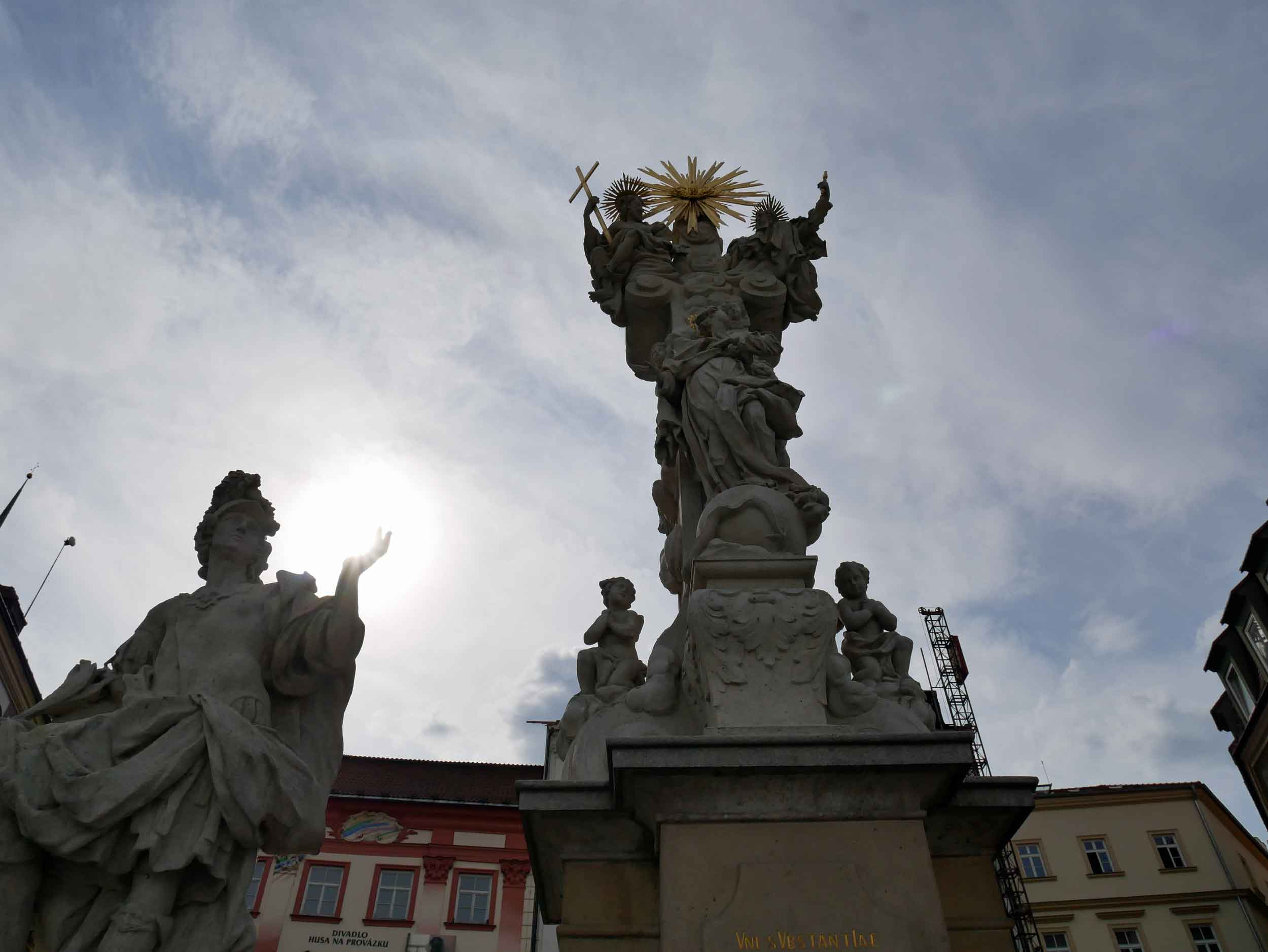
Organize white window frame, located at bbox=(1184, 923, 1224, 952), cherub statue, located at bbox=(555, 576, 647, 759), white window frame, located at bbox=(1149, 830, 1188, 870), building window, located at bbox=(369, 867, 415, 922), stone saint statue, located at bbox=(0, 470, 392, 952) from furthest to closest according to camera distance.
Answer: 1. white window frame, located at bbox=(1149, 830, 1188, 870)
2. white window frame, located at bbox=(1184, 923, 1224, 952)
3. building window, located at bbox=(369, 867, 415, 922)
4. cherub statue, located at bbox=(555, 576, 647, 759)
5. stone saint statue, located at bbox=(0, 470, 392, 952)

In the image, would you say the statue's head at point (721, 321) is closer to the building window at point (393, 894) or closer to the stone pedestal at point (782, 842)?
the stone pedestal at point (782, 842)

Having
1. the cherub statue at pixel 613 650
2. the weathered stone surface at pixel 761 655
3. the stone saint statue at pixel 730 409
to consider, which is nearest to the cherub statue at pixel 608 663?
the cherub statue at pixel 613 650

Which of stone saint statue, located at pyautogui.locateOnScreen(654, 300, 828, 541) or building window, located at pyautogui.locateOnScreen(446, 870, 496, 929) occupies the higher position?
building window, located at pyautogui.locateOnScreen(446, 870, 496, 929)

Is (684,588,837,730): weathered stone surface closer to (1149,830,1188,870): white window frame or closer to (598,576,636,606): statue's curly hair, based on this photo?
(598,576,636,606): statue's curly hair

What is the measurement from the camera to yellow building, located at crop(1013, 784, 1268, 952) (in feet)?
93.6

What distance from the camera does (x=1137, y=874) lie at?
29344 mm

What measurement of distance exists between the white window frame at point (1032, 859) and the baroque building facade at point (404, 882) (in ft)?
50.1

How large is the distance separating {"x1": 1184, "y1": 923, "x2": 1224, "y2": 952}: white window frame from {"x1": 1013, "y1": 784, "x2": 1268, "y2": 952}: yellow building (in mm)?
28

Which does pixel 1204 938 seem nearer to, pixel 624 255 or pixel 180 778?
pixel 624 255

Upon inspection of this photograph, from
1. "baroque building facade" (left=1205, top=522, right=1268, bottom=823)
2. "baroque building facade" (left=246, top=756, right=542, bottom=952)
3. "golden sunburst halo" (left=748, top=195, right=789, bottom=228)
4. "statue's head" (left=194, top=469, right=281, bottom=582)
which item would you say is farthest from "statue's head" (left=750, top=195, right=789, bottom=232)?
"baroque building facade" (left=1205, top=522, right=1268, bottom=823)

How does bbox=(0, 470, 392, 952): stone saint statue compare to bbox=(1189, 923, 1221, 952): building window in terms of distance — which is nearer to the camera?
bbox=(0, 470, 392, 952): stone saint statue

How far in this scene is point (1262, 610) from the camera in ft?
87.9

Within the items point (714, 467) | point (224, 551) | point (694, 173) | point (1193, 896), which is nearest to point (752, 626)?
point (714, 467)

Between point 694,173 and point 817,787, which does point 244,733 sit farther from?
point 694,173
